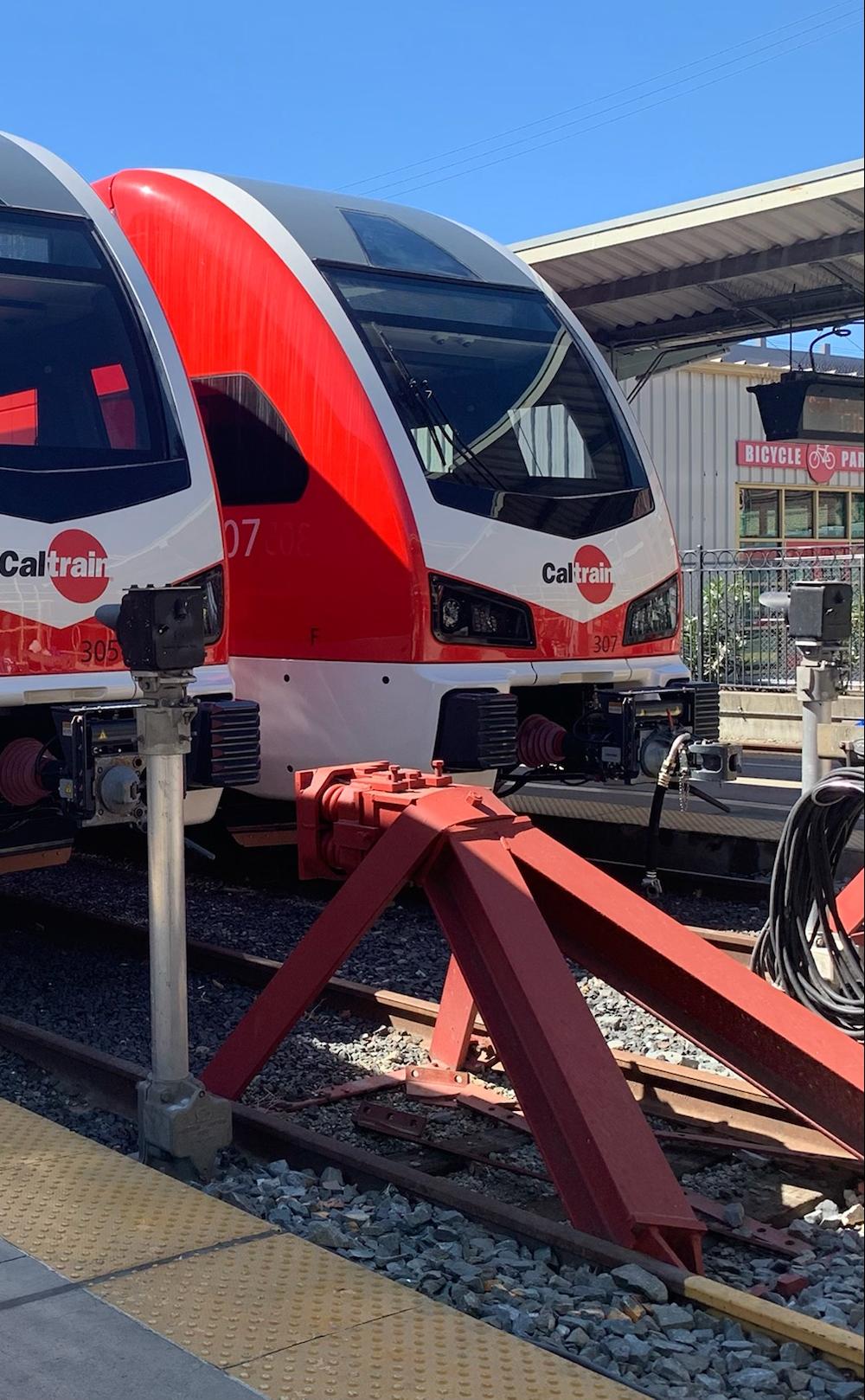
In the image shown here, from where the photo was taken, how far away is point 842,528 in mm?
25938

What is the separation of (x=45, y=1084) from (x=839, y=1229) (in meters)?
2.86

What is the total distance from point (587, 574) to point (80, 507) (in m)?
2.64

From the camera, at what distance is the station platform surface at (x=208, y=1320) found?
305 cm

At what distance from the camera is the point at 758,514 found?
1015 inches

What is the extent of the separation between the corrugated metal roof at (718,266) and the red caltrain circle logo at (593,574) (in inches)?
80.8

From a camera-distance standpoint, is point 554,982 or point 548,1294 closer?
point 548,1294

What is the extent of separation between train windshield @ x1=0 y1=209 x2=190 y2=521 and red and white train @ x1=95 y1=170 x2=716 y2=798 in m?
0.92

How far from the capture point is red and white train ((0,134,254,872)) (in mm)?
5816

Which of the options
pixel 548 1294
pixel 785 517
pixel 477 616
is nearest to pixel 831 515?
pixel 785 517

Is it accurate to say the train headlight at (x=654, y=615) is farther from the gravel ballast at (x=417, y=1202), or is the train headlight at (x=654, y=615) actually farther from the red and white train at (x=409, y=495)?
the gravel ballast at (x=417, y=1202)

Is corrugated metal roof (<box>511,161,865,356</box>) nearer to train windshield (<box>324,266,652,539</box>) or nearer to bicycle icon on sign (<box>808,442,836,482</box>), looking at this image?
train windshield (<box>324,266,652,539</box>)

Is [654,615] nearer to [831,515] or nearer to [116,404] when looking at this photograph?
[116,404]

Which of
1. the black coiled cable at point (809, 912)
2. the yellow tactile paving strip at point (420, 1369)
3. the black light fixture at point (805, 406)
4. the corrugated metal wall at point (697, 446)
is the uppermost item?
the corrugated metal wall at point (697, 446)

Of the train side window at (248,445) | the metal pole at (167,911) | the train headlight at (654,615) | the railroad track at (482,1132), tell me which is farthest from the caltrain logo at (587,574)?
the metal pole at (167,911)
